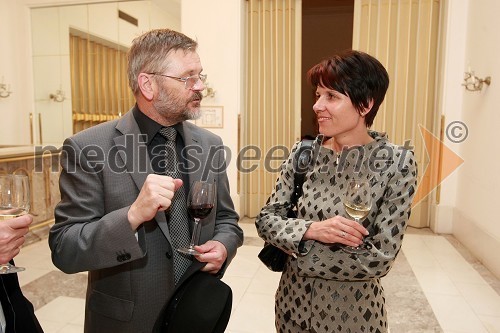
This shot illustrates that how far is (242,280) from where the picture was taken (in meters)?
3.90

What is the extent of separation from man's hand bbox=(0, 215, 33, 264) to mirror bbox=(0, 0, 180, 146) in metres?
6.34

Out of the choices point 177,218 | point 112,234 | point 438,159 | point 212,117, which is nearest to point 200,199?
point 177,218

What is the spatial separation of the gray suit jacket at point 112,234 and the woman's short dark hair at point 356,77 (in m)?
0.65

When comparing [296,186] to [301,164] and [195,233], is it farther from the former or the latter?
[195,233]

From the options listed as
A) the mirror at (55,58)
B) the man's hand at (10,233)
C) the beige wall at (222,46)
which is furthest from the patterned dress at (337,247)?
the mirror at (55,58)

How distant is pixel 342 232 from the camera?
4.49ft

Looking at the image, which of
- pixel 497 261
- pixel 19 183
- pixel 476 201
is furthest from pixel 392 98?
pixel 19 183

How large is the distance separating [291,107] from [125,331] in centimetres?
503

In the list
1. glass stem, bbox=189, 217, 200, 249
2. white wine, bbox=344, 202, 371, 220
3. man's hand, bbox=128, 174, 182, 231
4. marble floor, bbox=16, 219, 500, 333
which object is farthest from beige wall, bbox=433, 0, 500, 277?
man's hand, bbox=128, 174, 182, 231

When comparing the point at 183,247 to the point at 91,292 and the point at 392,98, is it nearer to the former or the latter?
the point at 91,292

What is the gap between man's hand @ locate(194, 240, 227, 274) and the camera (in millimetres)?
1457

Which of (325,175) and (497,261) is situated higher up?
(325,175)

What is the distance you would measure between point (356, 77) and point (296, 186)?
0.50 metres

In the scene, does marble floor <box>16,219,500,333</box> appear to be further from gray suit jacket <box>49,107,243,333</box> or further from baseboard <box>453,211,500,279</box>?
gray suit jacket <box>49,107,243,333</box>
